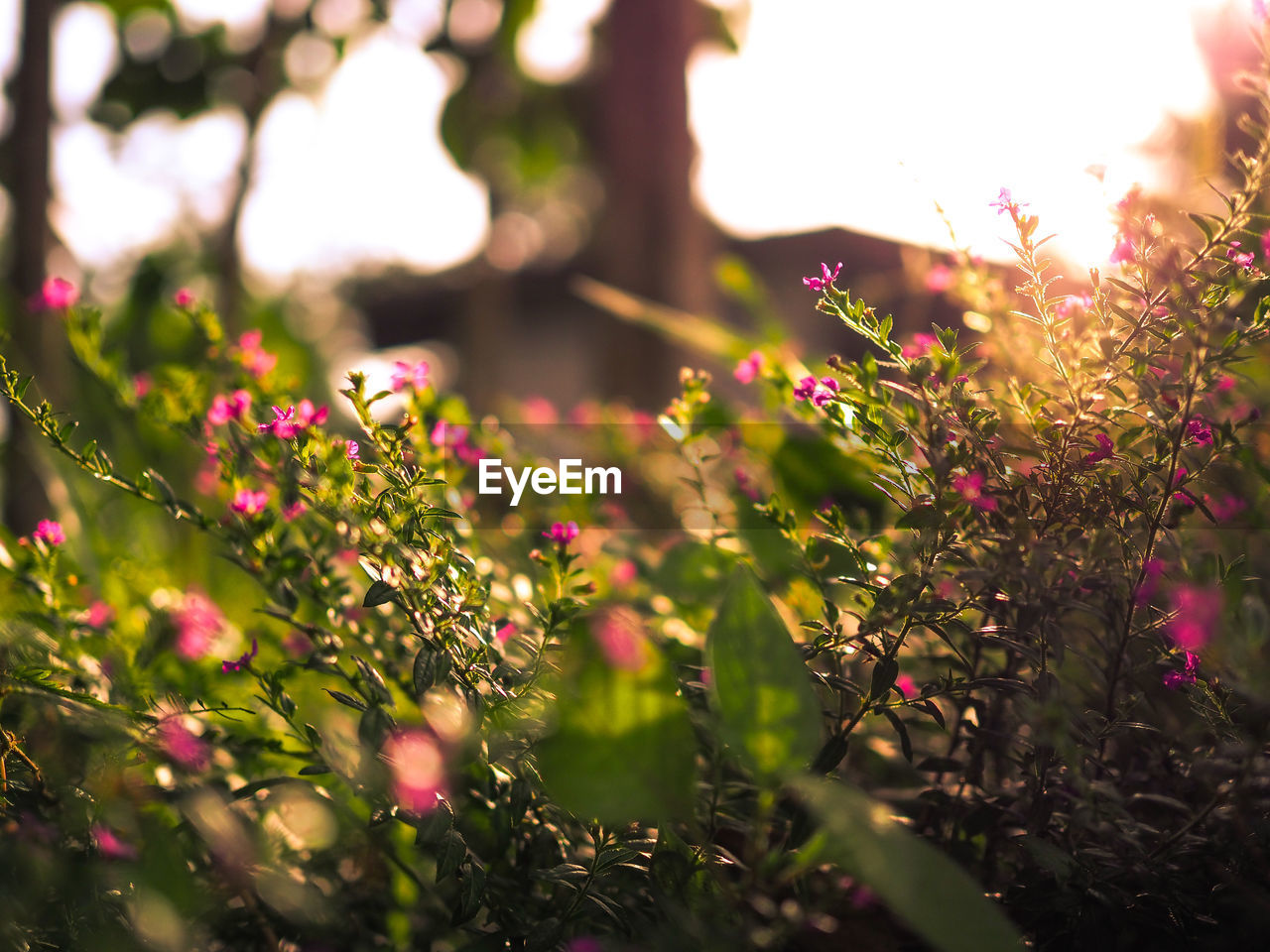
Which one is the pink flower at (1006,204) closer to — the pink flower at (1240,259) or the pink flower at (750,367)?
the pink flower at (1240,259)

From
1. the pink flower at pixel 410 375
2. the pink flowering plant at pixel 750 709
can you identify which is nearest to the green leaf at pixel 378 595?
the pink flowering plant at pixel 750 709

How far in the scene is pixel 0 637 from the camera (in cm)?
56

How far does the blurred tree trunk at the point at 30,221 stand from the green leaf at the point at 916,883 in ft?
5.24

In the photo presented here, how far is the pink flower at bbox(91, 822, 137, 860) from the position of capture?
49cm

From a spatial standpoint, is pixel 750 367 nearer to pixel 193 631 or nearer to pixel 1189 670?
pixel 1189 670

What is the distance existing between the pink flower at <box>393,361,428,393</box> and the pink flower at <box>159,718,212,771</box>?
290 millimetres

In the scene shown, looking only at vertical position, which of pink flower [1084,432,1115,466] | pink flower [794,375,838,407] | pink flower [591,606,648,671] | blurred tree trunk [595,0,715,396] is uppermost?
blurred tree trunk [595,0,715,396]

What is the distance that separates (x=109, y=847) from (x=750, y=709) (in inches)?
16.2

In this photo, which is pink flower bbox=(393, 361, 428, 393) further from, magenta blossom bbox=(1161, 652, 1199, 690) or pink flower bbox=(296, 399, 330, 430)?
magenta blossom bbox=(1161, 652, 1199, 690)

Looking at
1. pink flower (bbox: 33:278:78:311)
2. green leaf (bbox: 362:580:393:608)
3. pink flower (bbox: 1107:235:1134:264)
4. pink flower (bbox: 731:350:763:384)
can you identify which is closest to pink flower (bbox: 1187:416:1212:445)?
pink flower (bbox: 1107:235:1134:264)

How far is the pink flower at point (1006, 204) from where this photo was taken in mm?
504

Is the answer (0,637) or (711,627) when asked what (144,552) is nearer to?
(0,637)

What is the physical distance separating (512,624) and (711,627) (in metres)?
0.24

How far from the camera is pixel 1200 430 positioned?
0.50 meters
